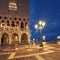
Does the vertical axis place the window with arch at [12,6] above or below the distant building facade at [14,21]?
above

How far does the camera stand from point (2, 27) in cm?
6325

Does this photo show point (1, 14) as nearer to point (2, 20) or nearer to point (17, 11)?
point (2, 20)

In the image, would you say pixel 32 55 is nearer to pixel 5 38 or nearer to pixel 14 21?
pixel 5 38

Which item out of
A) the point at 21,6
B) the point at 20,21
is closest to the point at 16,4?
the point at 21,6

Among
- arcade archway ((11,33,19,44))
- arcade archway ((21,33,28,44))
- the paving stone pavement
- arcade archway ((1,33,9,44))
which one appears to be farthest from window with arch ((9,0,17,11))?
the paving stone pavement

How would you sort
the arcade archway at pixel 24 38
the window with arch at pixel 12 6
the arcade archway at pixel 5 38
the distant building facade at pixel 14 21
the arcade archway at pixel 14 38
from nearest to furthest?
the arcade archway at pixel 5 38, the distant building facade at pixel 14 21, the arcade archway at pixel 14 38, the arcade archway at pixel 24 38, the window with arch at pixel 12 6

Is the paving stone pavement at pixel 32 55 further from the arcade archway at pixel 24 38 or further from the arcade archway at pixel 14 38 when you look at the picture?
the arcade archway at pixel 24 38

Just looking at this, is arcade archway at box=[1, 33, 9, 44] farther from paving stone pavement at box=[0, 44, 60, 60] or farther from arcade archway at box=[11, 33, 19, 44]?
paving stone pavement at box=[0, 44, 60, 60]

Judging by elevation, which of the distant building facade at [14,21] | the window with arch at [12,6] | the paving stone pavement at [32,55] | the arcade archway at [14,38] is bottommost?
the paving stone pavement at [32,55]

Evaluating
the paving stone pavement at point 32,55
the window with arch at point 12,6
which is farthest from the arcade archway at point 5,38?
the paving stone pavement at point 32,55

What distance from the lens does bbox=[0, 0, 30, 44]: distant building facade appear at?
64750 millimetres

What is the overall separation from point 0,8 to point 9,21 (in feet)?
18.4

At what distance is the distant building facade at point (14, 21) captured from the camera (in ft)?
212

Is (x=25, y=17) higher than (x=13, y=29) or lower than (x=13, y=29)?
higher
